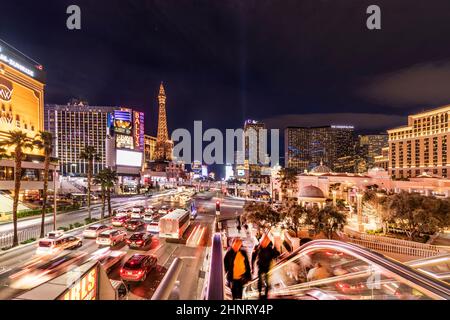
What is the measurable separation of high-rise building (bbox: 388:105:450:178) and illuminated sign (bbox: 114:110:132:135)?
77.0 metres

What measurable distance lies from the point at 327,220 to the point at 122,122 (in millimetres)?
66487

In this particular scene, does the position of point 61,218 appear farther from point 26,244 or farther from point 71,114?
point 71,114

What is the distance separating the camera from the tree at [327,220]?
17.1 meters

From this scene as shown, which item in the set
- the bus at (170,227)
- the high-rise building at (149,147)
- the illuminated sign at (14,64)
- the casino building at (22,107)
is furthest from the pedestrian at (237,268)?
the high-rise building at (149,147)

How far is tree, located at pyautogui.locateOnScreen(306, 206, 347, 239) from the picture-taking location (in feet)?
56.2

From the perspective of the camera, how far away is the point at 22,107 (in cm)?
3578

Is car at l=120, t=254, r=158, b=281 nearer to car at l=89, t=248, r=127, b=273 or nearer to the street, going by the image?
the street

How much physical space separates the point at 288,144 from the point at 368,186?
135732 millimetres

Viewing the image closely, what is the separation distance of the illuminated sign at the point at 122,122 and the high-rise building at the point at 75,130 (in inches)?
873

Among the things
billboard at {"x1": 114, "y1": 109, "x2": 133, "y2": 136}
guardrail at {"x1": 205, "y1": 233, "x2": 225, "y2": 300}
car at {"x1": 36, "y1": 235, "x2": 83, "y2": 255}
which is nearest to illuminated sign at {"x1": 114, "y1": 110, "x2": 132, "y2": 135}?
billboard at {"x1": 114, "y1": 109, "x2": 133, "y2": 136}

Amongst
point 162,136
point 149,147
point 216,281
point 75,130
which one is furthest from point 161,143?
point 216,281

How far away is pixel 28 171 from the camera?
33688mm

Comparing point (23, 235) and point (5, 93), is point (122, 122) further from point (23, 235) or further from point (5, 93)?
point (23, 235)

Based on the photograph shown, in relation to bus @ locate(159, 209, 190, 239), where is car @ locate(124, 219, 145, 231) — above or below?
below
